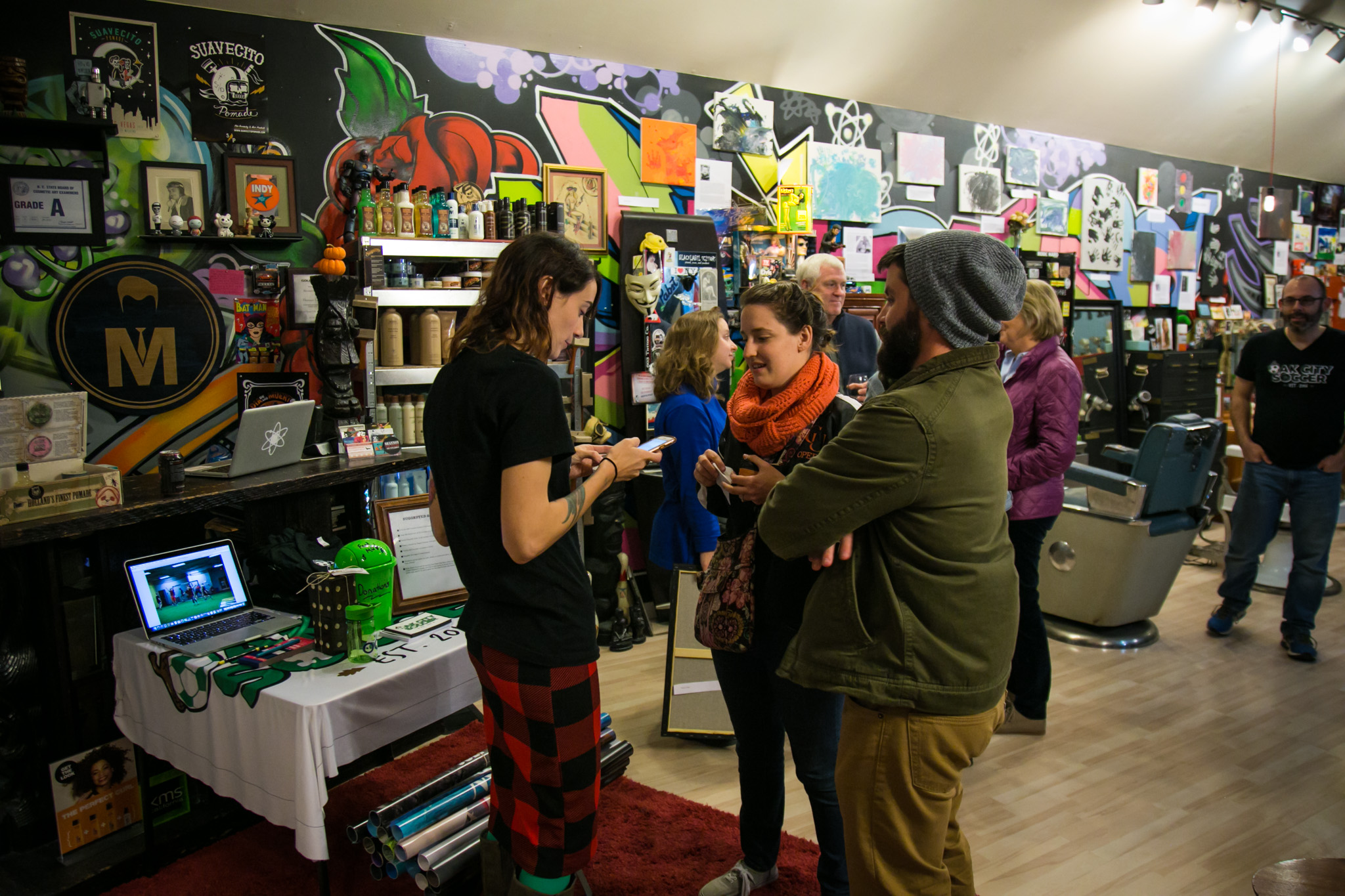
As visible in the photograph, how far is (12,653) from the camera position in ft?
8.40

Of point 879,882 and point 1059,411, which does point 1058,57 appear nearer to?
point 1059,411

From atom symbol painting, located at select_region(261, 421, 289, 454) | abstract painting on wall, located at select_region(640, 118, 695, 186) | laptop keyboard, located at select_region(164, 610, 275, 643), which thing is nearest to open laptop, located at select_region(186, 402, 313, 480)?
atom symbol painting, located at select_region(261, 421, 289, 454)

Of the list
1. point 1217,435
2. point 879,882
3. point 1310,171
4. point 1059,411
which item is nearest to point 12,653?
point 879,882

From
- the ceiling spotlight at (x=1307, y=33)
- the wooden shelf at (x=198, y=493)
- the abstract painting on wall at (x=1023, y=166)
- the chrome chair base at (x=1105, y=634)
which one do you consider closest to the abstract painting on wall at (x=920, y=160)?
the abstract painting on wall at (x=1023, y=166)

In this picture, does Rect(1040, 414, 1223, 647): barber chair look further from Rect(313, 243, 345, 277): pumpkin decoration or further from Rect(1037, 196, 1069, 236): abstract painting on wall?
Rect(313, 243, 345, 277): pumpkin decoration

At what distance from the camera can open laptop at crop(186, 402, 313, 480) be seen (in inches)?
114

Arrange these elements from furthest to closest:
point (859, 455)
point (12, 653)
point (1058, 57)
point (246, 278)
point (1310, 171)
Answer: point (1310, 171) < point (1058, 57) < point (246, 278) < point (12, 653) < point (859, 455)

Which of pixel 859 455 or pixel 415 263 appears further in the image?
pixel 415 263

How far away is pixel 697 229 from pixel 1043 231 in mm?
3385

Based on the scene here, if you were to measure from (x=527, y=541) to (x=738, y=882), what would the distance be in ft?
4.20

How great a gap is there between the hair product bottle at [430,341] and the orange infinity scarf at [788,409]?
2.28m

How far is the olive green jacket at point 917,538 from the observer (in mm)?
1439

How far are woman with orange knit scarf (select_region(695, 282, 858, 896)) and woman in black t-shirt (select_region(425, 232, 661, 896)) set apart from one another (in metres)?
0.39

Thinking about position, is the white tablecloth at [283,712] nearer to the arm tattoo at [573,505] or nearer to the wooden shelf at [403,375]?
the arm tattoo at [573,505]
